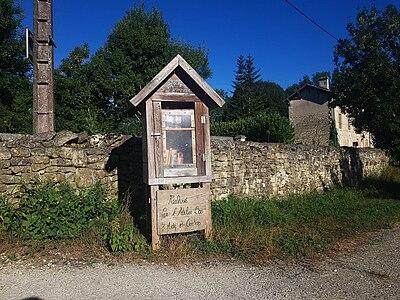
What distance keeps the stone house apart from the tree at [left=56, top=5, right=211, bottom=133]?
16.1 metres

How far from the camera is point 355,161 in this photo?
1552 cm

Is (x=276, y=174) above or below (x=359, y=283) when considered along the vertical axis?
above

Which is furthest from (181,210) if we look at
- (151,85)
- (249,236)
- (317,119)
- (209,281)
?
(317,119)

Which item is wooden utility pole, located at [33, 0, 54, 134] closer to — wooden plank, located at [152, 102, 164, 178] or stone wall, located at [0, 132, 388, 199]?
stone wall, located at [0, 132, 388, 199]

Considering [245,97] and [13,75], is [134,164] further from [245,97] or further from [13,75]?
[245,97]

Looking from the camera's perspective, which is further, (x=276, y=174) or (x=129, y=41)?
(x=129, y=41)

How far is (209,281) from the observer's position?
4.49 meters

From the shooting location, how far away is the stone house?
3339cm

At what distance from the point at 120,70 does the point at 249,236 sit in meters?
19.3

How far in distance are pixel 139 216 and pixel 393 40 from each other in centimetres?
1022

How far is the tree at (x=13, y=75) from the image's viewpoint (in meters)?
17.6

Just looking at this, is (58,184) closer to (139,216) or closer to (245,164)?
(139,216)

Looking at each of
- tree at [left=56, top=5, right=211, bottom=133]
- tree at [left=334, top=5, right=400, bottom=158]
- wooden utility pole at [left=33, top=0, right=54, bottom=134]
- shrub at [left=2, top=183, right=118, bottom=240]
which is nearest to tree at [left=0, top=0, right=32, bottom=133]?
tree at [left=56, top=5, right=211, bottom=133]

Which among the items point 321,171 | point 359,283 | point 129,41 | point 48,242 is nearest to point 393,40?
point 321,171
